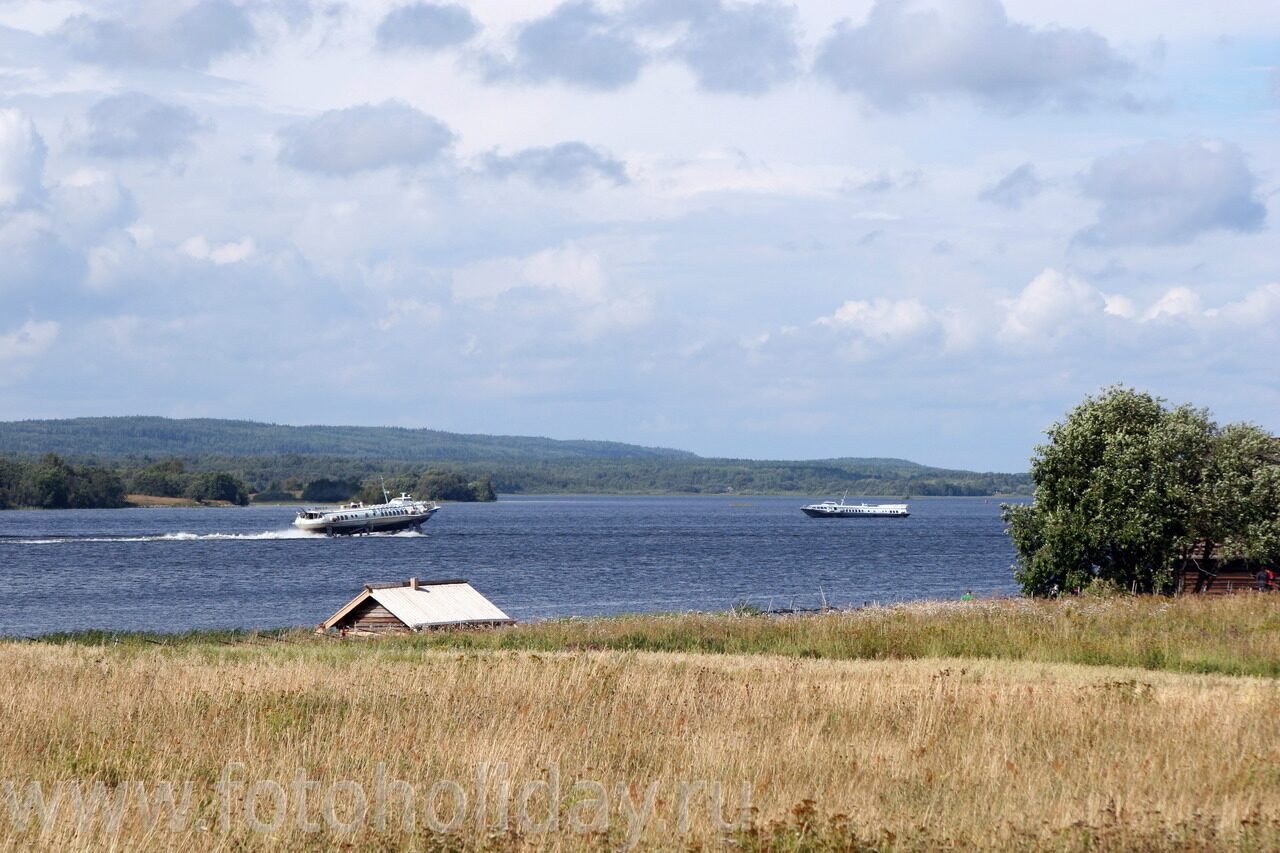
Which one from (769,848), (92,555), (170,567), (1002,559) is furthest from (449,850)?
(92,555)

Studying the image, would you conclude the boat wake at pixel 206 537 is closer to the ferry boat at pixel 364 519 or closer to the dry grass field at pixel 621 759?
the ferry boat at pixel 364 519

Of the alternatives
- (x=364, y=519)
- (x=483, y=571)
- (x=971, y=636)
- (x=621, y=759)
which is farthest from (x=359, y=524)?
(x=621, y=759)

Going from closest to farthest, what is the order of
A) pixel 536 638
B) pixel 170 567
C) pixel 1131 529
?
pixel 536 638
pixel 1131 529
pixel 170 567

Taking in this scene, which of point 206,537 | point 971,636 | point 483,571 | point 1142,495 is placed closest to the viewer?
point 971,636

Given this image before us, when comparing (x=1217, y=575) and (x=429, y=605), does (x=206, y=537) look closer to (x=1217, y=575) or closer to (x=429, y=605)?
(x=429, y=605)

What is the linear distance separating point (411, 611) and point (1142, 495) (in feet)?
75.7

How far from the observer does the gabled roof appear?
36656mm

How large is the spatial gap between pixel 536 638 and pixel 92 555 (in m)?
93.3

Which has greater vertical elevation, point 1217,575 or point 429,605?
point 1217,575

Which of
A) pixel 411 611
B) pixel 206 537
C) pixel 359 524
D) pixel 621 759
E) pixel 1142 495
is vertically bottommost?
pixel 206 537

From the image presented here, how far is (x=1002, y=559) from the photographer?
112 metres

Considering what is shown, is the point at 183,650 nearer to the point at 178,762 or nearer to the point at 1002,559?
the point at 178,762

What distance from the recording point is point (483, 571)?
92375mm

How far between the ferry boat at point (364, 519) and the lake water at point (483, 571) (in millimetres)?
2110
